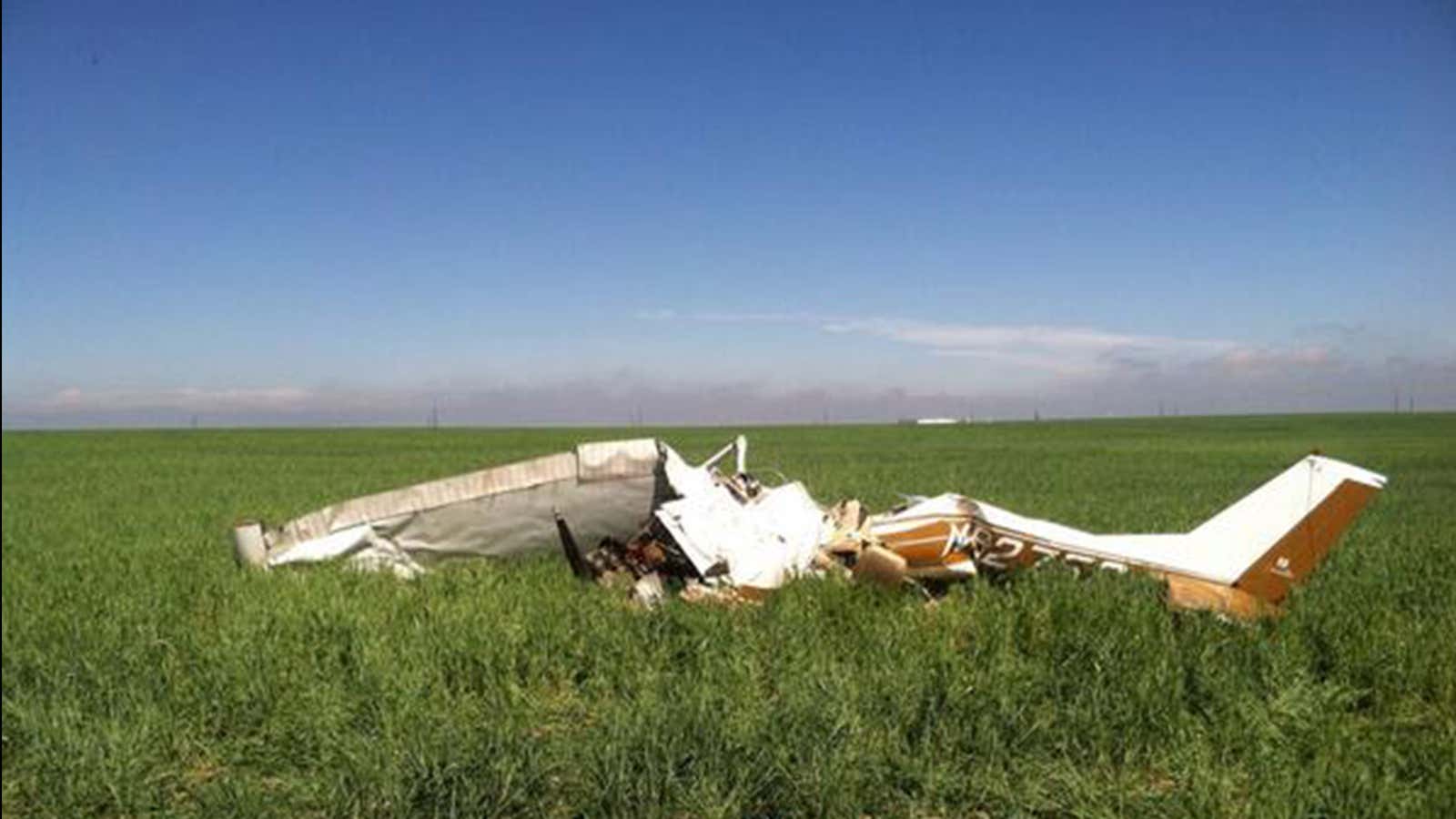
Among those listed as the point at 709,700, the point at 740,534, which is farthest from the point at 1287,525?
the point at 709,700

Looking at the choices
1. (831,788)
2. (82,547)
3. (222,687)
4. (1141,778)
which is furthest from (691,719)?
(82,547)

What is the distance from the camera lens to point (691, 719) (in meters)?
5.44

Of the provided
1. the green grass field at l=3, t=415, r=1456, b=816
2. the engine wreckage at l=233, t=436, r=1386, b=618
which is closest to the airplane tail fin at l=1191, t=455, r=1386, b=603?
the engine wreckage at l=233, t=436, r=1386, b=618

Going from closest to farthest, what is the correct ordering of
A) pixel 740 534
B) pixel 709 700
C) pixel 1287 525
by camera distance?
1. pixel 709 700
2. pixel 740 534
3. pixel 1287 525

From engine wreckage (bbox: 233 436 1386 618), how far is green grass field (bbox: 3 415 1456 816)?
36 cm

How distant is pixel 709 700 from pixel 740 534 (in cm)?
347

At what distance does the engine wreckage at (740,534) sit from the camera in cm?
880

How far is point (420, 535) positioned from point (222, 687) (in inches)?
162

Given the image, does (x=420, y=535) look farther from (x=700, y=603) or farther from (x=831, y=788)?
(x=831, y=788)

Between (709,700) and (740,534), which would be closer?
(709,700)

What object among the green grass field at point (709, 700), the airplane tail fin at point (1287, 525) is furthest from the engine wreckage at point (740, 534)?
the green grass field at point (709, 700)

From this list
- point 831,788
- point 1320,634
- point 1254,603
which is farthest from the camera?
point 1254,603

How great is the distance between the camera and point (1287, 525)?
9.45m

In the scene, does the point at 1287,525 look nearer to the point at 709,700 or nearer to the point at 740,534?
the point at 740,534
